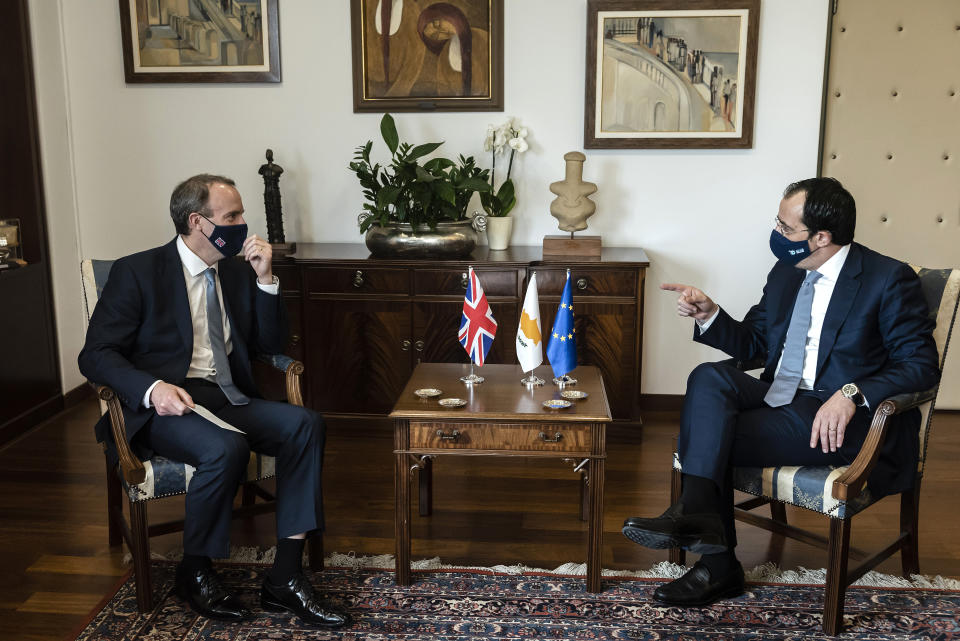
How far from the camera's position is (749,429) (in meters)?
2.76

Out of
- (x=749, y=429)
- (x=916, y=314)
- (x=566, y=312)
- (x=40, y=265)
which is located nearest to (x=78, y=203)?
(x=40, y=265)

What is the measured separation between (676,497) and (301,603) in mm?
1261

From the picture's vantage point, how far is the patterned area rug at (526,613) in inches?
103

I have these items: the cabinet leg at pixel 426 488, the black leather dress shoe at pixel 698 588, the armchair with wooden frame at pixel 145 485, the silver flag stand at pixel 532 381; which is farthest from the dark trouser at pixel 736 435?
the armchair with wooden frame at pixel 145 485

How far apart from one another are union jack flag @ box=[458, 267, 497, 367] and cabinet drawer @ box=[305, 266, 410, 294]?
1.24 m

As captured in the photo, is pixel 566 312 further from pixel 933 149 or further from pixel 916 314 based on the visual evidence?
pixel 933 149

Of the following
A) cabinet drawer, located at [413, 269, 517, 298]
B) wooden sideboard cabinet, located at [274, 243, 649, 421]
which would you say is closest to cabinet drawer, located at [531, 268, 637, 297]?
wooden sideboard cabinet, located at [274, 243, 649, 421]

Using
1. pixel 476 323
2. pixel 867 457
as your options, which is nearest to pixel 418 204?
pixel 476 323

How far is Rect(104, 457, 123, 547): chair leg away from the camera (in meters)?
3.00

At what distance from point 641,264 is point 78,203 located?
10.2ft

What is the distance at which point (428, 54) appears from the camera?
14.7ft

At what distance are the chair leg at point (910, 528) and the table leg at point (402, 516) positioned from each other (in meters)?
1.61

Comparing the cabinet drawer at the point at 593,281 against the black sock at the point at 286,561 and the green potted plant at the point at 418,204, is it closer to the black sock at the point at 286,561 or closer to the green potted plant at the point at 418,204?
the green potted plant at the point at 418,204

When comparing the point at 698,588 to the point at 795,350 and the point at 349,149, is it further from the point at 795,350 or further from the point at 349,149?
the point at 349,149
